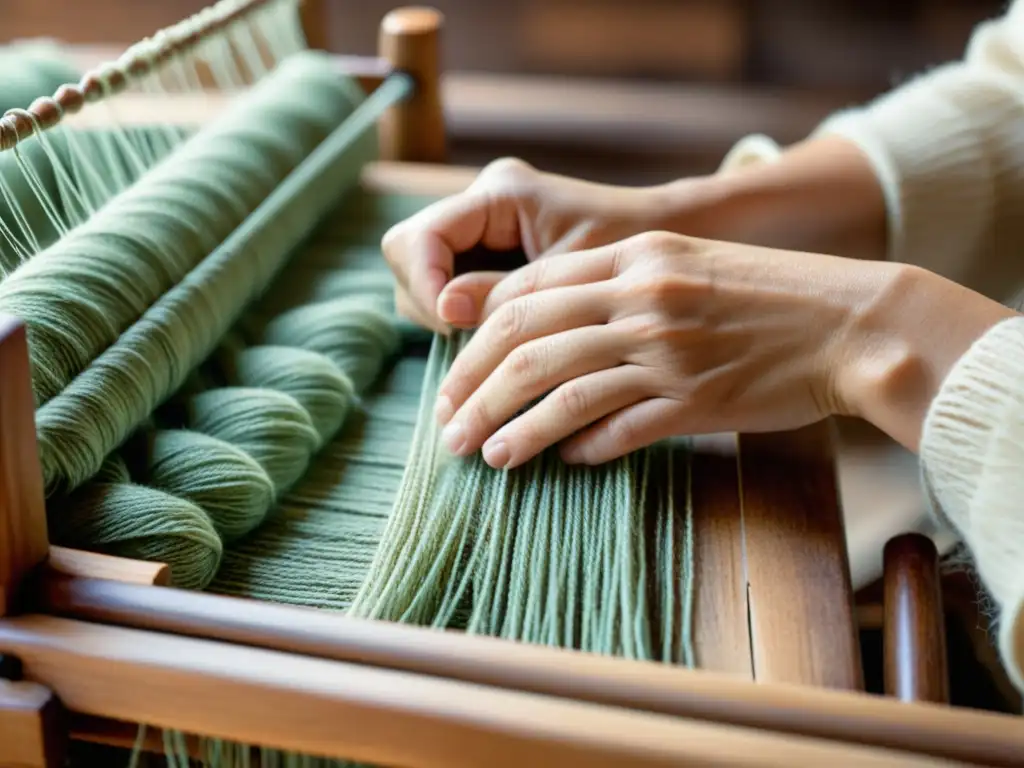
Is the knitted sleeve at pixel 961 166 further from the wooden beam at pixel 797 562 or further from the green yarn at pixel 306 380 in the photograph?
the green yarn at pixel 306 380

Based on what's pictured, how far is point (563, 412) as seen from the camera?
2.09 feet

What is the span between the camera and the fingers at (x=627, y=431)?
640 millimetres

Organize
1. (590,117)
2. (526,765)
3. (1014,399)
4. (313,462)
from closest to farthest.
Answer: (526,765)
(1014,399)
(313,462)
(590,117)

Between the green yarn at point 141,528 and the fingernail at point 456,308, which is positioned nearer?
the green yarn at point 141,528

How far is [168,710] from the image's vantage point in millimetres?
479

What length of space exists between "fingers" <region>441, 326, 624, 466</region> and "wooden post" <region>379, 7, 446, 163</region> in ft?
1.80

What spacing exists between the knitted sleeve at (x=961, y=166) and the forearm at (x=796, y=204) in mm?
15

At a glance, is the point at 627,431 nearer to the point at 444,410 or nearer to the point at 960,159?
the point at 444,410

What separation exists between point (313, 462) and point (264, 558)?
0.09 meters

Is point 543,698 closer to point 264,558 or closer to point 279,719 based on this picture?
point 279,719

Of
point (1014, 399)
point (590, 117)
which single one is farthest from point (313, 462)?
point (590, 117)

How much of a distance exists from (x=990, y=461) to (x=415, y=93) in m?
0.74

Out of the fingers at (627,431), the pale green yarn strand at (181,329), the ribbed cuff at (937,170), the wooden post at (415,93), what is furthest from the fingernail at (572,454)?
the wooden post at (415,93)

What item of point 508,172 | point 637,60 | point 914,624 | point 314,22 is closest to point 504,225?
point 508,172
